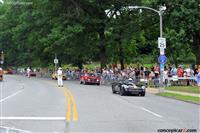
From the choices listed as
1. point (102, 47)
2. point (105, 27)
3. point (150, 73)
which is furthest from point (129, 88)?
point (102, 47)

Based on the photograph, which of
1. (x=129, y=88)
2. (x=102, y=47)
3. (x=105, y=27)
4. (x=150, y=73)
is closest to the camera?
(x=129, y=88)

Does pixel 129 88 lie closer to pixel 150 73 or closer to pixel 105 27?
pixel 150 73

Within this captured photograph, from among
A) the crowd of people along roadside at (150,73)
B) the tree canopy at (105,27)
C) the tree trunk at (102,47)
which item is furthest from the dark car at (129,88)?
the tree trunk at (102,47)

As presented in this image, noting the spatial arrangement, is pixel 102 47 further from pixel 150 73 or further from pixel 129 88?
pixel 129 88

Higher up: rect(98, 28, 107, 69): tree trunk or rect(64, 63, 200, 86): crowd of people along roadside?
rect(98, 28, 107, 69): tree trunk

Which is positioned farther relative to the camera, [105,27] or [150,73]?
[105,27]

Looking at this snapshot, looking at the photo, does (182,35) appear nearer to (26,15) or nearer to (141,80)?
(141,80)

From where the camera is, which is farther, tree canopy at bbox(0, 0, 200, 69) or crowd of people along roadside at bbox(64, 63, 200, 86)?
tree canopy at bbox(0, 0, 200, 69)

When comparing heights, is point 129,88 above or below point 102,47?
below

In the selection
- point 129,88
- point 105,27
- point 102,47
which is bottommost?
point 129,88

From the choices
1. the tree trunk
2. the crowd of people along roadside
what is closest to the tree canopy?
the tree trunk

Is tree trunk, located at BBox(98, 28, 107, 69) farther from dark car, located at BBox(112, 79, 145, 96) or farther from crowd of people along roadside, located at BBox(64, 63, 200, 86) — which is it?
dark car, located at BBox(112, 79, 145, 96)

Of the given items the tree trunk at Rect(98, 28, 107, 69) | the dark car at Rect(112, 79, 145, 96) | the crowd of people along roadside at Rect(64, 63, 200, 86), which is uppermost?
the tree trunk at Rect(98, 28, 107, 69)

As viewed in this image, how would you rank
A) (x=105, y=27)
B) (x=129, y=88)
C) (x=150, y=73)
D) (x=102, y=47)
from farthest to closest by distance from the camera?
(x=102, y=47) < (x=105, y=27) < (x=150, y=73) < (x=129, y=88)
